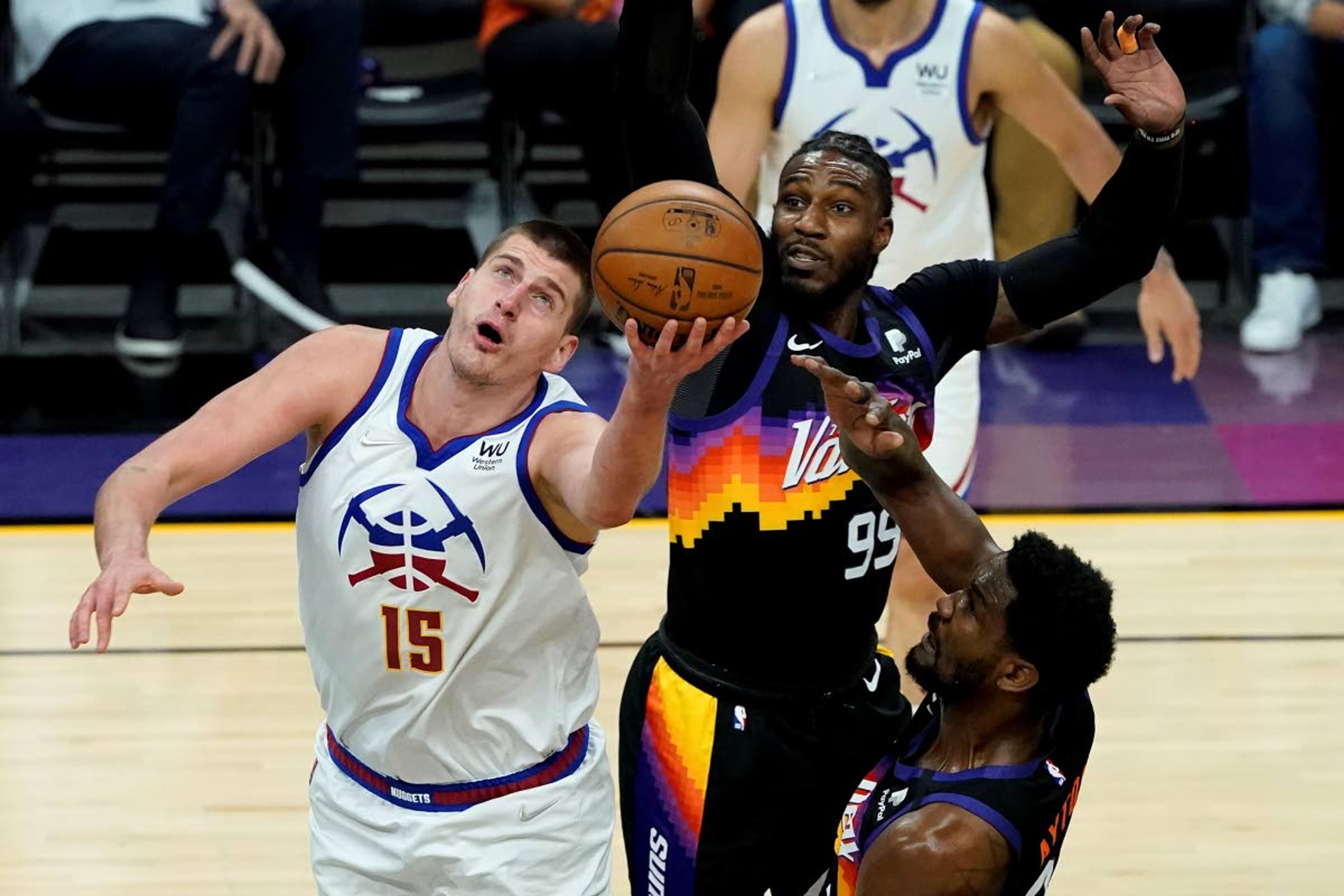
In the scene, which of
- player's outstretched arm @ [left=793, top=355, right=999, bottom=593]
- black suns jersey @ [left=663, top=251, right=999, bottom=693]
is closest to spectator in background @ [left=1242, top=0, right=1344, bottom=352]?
black suns jersey @ [left=663, top=251, right=999, bottom=693]

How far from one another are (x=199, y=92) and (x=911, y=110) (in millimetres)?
4403

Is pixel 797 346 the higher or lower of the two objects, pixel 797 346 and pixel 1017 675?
the higher

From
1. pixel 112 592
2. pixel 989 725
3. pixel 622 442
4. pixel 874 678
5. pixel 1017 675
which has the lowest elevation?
pixel 874 678

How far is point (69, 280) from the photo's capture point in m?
10.6

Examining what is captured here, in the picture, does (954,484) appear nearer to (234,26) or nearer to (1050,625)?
(1050,625)

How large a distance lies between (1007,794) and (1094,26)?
7.19 m

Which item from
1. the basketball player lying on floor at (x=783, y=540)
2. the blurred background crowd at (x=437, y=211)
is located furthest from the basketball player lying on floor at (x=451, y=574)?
the blurred background crowd at (x=437, y=211)

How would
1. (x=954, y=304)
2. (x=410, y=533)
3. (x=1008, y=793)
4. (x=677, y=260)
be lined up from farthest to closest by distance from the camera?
1. (x=954, y=304)
2. (x=410, y=533)
3. (x=677, y=260)
4. (x=1008, y=793)

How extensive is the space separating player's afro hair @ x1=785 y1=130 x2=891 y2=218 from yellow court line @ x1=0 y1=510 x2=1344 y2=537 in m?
3.67

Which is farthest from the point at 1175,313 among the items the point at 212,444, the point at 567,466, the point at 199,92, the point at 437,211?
the point at 437,211

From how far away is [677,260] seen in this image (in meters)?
3.71

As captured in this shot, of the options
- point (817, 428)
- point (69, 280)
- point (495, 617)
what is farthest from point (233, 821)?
point (69, 280)

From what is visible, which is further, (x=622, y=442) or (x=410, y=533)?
(x=410, y=533)

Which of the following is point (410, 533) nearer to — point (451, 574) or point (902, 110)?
point (451, 574)
